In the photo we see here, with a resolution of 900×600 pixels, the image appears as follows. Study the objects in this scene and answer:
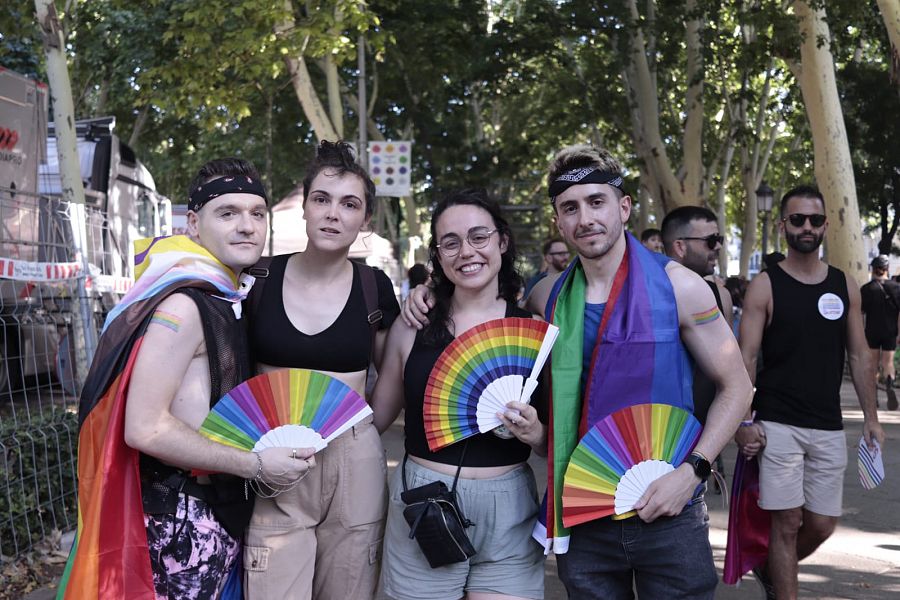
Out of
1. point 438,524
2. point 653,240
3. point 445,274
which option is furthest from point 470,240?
point 653,240

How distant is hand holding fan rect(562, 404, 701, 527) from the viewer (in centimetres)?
278

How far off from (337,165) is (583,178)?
2.68ft

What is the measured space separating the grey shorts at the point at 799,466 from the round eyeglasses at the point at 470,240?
2.12 m

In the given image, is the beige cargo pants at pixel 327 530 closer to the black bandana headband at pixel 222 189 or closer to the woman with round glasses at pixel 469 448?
the woman with round glasses at pixel 469 448

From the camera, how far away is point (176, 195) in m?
32.2

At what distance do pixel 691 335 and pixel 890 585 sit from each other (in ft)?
10.2

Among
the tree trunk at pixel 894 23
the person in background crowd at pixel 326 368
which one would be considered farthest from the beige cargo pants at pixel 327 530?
the tree trunk at pixel 894 23

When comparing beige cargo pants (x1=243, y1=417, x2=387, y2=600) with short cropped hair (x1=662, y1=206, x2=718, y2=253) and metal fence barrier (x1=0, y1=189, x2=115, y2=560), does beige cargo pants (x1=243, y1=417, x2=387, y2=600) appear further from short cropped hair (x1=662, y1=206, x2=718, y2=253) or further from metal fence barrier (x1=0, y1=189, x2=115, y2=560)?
short cropped hair (x1=662, y1=206, x2=718, y2=253)

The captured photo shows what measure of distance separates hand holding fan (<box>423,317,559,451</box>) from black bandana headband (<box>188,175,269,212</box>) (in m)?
0.79

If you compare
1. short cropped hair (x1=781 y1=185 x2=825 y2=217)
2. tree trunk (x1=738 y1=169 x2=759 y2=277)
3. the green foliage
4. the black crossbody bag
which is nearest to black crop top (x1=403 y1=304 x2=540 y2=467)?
the black crossbody bag

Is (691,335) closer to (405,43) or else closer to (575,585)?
(575,585)

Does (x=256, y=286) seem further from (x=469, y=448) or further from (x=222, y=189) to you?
(x=469, y=448)

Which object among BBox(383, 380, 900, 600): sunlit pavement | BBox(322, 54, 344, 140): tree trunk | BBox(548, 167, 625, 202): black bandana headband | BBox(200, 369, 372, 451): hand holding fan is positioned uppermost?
BBox(322, 54, 344, 140): tree trunk

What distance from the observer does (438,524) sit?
2.86m
